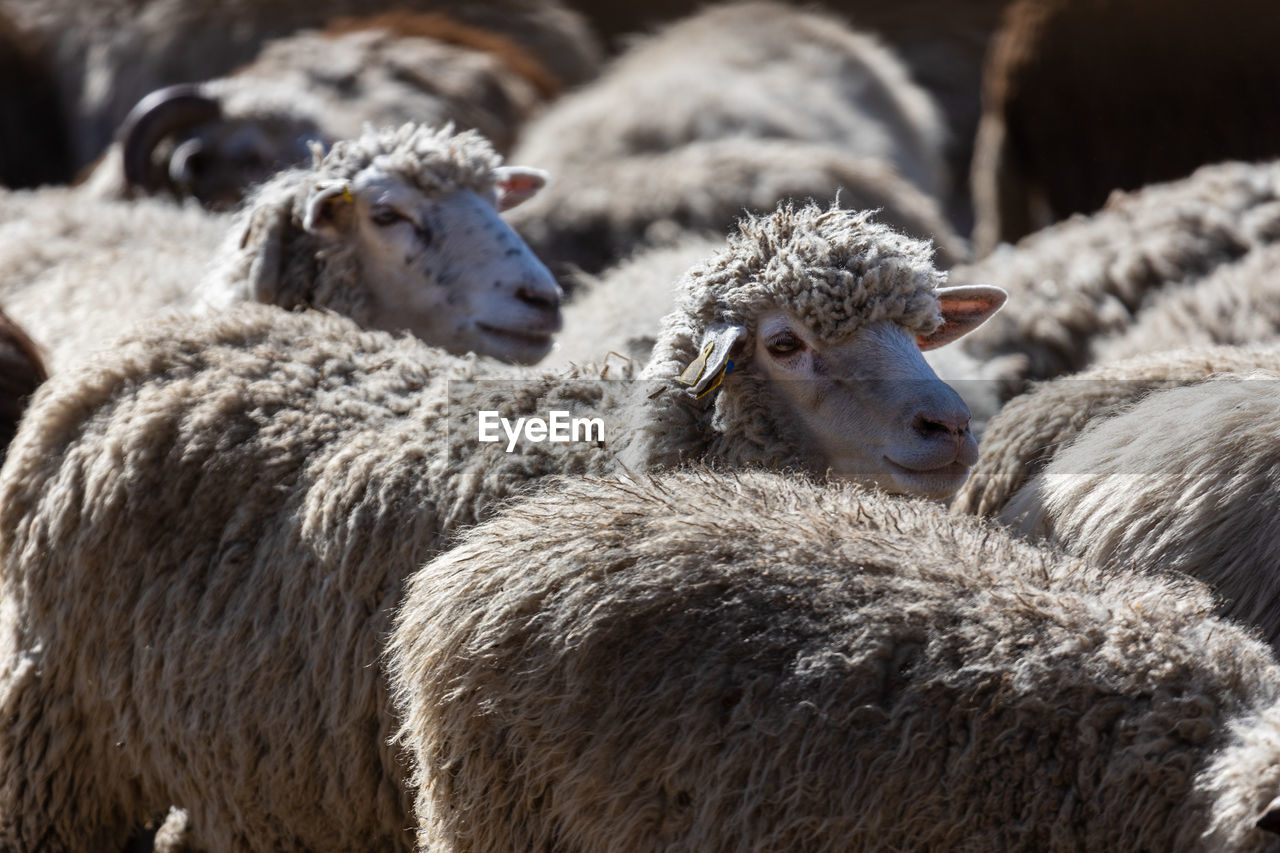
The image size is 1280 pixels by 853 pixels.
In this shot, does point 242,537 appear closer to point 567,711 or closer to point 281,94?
point 567,711

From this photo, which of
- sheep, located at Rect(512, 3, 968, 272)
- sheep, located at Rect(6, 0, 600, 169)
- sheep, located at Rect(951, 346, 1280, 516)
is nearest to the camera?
sheep, located at Rect(951, 346, 1280, 516)

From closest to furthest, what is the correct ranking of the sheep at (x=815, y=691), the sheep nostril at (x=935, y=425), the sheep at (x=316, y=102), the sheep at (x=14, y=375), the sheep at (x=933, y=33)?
the sheep at (x=815, y=691) < the sheep nostril at (x=935, y=425) < the sheep at (x=14, y=375) < the sheep at (x=316, y=102) < the sheep at (x=933, y=33)

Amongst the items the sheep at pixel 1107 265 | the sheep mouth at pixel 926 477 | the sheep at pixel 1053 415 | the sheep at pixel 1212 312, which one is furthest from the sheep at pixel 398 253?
the sheep at pixel 1212 312

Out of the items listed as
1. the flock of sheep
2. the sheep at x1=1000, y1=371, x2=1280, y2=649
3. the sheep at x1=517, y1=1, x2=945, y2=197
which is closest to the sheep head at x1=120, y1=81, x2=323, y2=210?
the flock of sheep

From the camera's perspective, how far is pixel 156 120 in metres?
7.61

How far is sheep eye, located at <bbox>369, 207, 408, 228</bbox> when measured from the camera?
4535 mm

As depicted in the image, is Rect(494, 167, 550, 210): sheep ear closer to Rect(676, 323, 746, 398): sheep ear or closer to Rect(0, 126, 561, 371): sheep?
Rect(0, 126, 561, 371): sheep

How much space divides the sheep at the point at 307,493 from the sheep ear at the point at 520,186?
4.96 ft

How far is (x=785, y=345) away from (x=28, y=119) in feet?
28.4

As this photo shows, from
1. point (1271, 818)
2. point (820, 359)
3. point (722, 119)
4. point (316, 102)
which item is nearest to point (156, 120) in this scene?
point (316, 102)

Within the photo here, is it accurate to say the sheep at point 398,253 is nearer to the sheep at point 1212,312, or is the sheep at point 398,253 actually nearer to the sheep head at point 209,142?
the sheep at point 1212,312

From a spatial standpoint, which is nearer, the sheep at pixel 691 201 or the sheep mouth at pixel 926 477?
the sheep mouth at pixel 926 477

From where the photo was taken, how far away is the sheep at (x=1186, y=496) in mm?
3004

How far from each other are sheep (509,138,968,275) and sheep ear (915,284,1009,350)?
2.73 m
